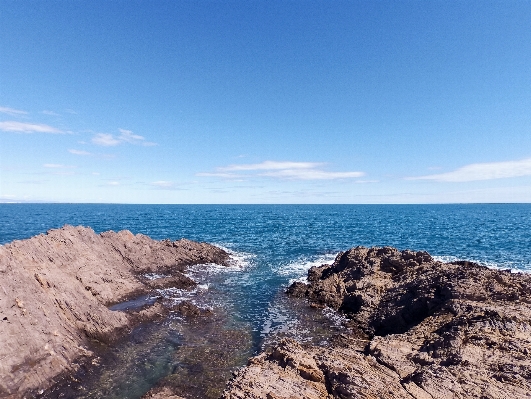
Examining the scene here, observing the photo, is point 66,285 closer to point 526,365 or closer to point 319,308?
point 319,308

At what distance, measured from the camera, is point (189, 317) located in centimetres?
2453

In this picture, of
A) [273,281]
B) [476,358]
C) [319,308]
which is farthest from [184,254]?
[476,358]

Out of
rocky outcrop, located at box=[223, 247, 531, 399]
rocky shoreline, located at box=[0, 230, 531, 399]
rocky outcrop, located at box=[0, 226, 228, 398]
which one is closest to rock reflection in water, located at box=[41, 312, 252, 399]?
rocky shoreline, located at box=[0, 230, 531, 399]

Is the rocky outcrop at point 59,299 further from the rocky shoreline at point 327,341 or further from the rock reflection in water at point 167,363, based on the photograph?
the rock reflection in water at point 167,363

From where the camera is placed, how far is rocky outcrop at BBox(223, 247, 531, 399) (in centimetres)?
998

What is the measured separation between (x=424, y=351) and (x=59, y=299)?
68.7ft

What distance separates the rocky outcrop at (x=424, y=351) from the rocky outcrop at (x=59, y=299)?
37.8 feet

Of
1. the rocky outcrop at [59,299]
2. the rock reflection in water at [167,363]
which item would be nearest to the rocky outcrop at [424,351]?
the rock reflection in water at [167,363]

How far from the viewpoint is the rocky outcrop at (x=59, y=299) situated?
15297mm

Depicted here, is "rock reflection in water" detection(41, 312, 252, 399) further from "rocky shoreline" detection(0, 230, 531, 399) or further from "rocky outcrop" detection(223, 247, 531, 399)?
"rocky outcrop" detection(223, 247, 531, 399)

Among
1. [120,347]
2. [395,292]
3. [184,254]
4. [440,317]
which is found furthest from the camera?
[184,254]

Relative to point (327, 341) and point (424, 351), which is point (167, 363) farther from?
point (424, 351)

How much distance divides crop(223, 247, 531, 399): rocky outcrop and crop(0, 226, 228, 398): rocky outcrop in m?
11.5

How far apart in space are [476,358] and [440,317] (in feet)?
18.4
